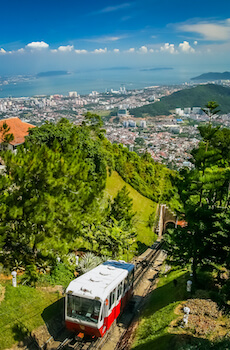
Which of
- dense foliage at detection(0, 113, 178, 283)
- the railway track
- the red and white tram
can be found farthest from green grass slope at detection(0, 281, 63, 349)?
the red and white tram

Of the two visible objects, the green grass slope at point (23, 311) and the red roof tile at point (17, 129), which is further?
the red roof tile at point (17, 129)

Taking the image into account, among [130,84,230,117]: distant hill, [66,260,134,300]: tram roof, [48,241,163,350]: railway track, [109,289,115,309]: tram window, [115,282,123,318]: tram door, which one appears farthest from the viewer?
[130,84,230,117]: distant hill

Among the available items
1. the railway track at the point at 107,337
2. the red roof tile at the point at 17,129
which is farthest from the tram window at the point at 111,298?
the red roof tile at the point at 17,129

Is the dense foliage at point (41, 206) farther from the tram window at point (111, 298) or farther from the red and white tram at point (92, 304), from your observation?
the tram window at point (111, 298)

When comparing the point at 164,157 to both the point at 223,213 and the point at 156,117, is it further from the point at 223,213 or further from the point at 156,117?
the point at 156,117

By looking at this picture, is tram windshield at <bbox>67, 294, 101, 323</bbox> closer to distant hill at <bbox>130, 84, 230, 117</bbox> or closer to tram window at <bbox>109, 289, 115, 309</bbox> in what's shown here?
tram window at <bbox>109, 289, 115, 309</bbox>

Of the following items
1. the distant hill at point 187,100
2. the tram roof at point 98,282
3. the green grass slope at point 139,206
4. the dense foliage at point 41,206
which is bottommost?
the green grass slope at point 139,206

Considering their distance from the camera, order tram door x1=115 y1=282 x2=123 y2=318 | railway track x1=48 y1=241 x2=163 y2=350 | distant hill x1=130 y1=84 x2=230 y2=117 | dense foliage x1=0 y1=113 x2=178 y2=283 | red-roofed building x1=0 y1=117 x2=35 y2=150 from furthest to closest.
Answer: distant hill x1=130 y1=84 x2=230 y2=117, red-roofed building x1=0 y1=117 x2=35 y2=150, dense foliage x1=0 y1=113 x2=178 y2=283, tram door x1=115 y1=282 x2=123 y2=318, railway track x1=48 y1=241 x2=163 y2=350
